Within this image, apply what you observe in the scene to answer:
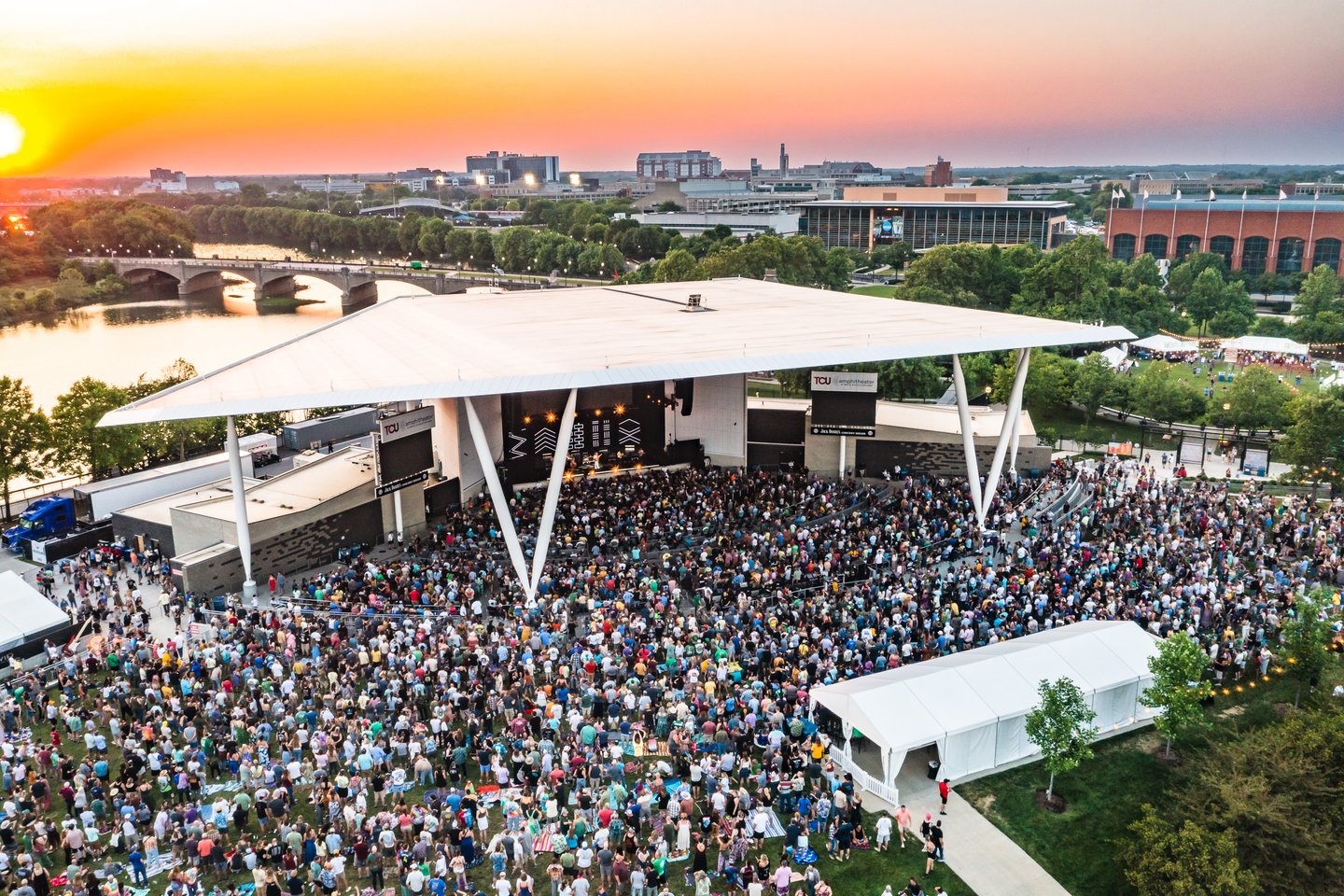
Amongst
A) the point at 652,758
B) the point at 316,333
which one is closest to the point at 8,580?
the point at 316,333

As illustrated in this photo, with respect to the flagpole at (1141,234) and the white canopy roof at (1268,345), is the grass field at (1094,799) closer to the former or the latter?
the white canopy roof at (1268,345)

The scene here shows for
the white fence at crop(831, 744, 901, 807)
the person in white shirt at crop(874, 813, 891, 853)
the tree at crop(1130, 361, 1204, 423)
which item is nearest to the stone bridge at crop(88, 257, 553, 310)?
the tree at crop(1130, 361, 1204, 423)

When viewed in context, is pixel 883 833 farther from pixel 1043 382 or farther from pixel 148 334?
pixel 148 334

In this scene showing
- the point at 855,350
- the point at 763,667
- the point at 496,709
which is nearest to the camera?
the point at 496,709

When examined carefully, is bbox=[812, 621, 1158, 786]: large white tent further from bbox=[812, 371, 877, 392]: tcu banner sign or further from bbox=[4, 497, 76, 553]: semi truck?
bbox=[4, 497, 76, 553]: semi truck

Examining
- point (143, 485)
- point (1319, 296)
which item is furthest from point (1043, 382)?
point (143, 485)

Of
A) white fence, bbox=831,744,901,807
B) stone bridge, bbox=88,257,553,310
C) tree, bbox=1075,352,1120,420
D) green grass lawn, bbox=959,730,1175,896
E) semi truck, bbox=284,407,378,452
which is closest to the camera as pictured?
green grass lawn, bbox=959,730,1175,896

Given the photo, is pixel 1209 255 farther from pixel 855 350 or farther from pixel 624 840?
Result: pixel 624 840
